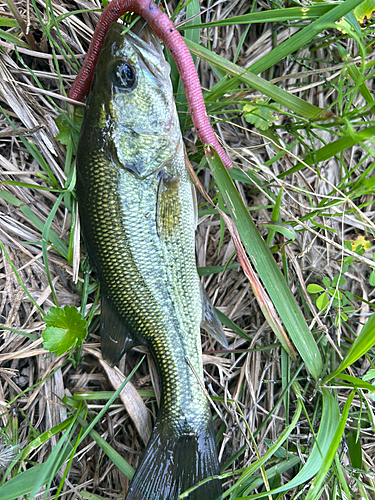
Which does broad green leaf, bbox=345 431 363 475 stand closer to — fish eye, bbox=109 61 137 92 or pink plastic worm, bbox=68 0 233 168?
pink plastic worm, bbox=68 0 233 168

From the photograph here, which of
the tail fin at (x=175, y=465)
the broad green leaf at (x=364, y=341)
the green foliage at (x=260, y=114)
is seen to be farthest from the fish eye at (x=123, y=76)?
the tail fin at (x=175, y=465)

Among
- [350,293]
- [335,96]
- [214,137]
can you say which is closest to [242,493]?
[350,293]

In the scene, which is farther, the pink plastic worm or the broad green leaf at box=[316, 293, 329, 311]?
the broad green leaf at box=[316, 293, 329, 311]

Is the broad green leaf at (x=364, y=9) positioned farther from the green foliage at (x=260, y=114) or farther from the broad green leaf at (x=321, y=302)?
the broad green leaf at (x=321, y=302)

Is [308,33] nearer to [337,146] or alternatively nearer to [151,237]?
[337,146]

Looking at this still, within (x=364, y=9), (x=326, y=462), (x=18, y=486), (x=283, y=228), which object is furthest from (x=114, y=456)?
(x=364, y=9)

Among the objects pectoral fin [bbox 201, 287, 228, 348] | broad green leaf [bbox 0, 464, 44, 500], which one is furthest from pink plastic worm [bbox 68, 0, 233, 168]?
broad green leaf [bbox 0, 464, 44, 500]

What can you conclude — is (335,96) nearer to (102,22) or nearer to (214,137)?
(214,137)
